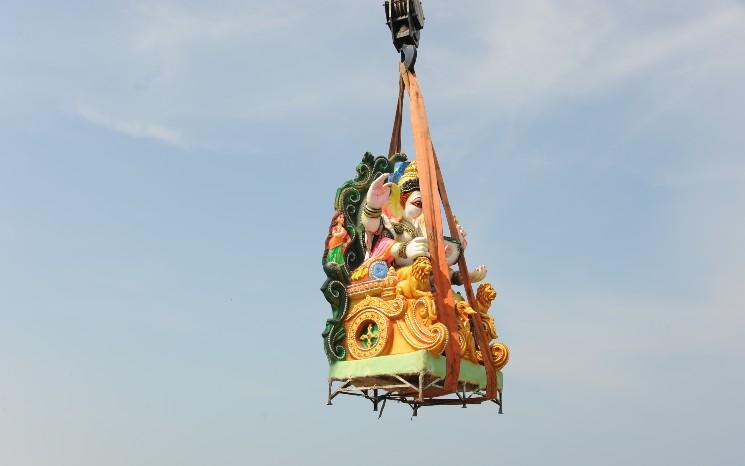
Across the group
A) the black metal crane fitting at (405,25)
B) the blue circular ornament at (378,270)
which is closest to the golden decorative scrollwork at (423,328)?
the blue circular ornament at (378,270)

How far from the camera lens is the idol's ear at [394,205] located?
1555 cm

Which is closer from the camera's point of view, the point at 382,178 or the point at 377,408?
the point at 382,178

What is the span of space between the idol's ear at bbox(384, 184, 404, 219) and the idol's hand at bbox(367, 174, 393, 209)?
281 millimetres

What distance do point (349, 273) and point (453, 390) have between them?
236 centimetres

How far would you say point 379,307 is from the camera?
14.7 m

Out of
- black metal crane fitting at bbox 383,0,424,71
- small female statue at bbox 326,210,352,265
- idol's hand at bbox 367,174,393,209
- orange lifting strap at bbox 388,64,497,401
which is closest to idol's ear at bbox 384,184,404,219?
idol's hand at bbox 367,174,393,209

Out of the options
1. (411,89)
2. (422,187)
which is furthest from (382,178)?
(411,89)

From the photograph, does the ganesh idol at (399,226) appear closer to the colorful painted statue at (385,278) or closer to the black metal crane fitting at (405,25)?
the colorful painted statue at (385,278)

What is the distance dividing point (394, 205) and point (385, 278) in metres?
1.40

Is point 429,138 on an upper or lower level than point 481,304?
upper

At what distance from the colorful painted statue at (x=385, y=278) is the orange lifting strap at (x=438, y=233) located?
0.13 metres

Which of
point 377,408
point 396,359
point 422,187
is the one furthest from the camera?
point 377,408

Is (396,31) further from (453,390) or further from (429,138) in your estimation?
(453,390)

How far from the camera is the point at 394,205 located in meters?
15.6
